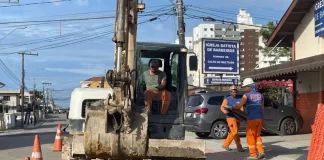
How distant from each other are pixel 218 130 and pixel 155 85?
9.33m

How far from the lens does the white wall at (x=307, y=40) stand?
20422mm

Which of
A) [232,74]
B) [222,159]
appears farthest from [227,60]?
[222,159]

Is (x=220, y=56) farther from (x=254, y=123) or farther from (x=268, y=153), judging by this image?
(x=254, y=123)

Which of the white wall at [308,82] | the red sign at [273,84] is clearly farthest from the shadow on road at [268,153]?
the red sign at [273,84]

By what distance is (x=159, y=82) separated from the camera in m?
9.05

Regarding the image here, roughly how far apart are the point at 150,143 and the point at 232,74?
29.7 metres

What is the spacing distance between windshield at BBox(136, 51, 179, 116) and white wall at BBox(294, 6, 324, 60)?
12.3 metres

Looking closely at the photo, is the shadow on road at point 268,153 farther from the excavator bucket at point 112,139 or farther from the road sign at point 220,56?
the road sign at point 220,56

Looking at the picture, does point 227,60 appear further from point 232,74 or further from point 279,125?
point 279,125

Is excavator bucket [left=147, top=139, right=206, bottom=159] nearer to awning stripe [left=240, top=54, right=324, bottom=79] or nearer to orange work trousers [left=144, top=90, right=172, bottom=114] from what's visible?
orange work trousers [left=144, top=90, right=172, bottom=114]

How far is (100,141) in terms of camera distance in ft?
21.9

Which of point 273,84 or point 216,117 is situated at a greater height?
point 273,84

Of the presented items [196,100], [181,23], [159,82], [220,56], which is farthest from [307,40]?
[159,82]

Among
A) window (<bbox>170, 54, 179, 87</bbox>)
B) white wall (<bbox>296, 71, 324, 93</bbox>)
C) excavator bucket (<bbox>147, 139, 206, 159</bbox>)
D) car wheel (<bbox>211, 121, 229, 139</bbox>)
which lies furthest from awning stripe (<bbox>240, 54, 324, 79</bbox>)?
excavator bucket (<bbox>147, 139, 206, 159</bbox>)
